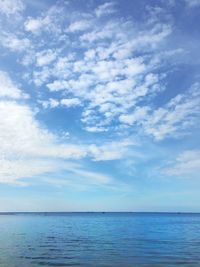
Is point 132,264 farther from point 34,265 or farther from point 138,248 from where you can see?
point 138,248

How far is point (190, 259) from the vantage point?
3703 cm

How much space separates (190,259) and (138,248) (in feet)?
35.3

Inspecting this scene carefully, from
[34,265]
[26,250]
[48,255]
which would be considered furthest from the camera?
[26,250]

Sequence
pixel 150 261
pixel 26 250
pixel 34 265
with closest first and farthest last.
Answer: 1. pixel 34 265
2. pixel 150 261
3. pixel 26 250

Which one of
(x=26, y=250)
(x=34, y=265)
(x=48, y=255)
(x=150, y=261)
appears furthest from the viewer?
(x=26, y=250)

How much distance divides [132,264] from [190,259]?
7668mm

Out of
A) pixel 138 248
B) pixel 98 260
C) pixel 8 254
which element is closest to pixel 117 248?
pixel 138 248

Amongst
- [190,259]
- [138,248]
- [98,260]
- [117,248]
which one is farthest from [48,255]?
[190,259]

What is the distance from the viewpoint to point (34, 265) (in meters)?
33.1

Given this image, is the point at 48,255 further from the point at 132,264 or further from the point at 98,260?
the point at 132,264

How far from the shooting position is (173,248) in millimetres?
46688

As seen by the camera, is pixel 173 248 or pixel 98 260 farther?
pixel 173 248

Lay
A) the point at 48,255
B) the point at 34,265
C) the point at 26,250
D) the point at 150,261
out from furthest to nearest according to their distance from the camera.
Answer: the point at 26,250 < the point at 48,255 < the point at 150,261 < the point at 34,265

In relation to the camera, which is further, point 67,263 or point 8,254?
point 8,254
